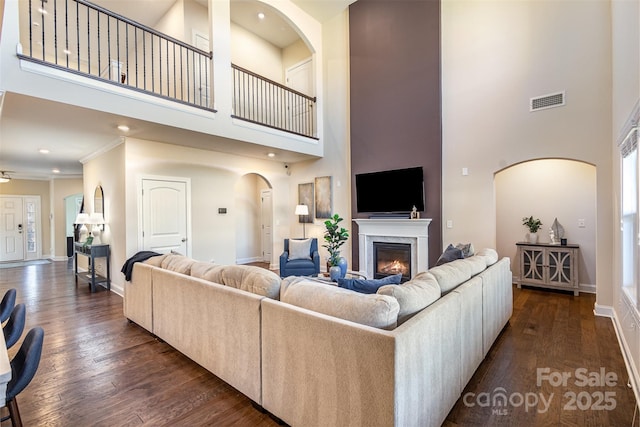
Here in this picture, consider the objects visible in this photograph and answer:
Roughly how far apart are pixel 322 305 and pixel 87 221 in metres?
5.69

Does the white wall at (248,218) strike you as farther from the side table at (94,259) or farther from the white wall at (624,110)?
the white wall at (624,110)

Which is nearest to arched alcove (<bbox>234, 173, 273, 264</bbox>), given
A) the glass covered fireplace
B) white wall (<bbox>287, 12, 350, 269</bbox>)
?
white wall (<bbox>287, 12, 350, 269</bbox>)

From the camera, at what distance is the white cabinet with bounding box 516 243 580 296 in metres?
4.77

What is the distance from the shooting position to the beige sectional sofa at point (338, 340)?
1.45m

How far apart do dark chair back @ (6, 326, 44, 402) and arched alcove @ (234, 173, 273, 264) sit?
6.53 metres

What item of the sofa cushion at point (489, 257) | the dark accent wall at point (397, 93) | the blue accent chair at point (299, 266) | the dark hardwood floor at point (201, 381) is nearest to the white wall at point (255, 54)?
the dark accent wall at point (397, 93)

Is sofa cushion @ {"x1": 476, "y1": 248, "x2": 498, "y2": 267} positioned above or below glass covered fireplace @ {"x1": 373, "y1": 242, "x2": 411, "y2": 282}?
above

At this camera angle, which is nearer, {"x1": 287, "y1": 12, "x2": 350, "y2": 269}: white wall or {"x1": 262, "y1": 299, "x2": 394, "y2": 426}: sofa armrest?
{"x1": 262, "y1": 299, "x2": 394, "y2": 426}: sofa armrest

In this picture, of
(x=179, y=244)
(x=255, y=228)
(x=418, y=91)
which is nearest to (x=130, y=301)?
(x=179, y=244)

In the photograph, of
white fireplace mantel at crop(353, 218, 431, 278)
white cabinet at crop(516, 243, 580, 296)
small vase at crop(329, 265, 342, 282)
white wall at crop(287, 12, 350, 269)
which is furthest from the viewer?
white wall at crop(287, 12, 350, 269)

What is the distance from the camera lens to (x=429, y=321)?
164 centimetres

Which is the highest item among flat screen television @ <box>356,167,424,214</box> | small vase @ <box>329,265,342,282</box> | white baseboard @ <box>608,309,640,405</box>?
flat screen television @ <box>356,167,424,214</box>

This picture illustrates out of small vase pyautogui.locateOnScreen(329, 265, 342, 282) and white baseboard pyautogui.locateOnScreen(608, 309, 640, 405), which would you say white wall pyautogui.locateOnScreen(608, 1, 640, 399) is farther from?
small vase pyautogui.locateOnScreen(329, 265, 342, 282)

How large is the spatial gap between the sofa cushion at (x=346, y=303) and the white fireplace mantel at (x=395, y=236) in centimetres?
388
